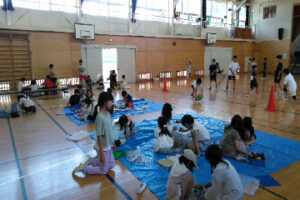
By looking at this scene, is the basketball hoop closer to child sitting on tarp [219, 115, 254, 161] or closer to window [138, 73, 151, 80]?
window [138, 73, 151, 80]

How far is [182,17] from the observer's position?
2088 centimetres

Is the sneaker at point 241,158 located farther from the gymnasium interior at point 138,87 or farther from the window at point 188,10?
the window at point 188,10

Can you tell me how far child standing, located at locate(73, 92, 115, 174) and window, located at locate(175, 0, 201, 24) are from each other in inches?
733

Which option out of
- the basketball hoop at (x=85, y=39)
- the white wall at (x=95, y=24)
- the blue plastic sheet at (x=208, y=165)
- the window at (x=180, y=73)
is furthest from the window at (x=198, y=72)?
the blue plastic sheet at (x=208, y=165)

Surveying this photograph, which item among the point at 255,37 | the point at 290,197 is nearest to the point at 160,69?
the point at 255,37

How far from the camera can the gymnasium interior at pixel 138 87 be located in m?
3.88

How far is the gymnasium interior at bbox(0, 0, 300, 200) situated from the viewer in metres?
3.88

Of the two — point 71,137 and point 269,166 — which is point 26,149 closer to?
point 71,137

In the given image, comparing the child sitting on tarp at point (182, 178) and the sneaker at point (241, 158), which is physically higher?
the child sitting on tarp at point (182, 178)

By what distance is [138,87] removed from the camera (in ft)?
51.2

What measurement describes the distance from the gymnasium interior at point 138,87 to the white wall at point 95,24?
0.07m

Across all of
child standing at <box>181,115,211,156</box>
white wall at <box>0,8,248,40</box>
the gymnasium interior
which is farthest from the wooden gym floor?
white wall at <box>0,8,248,40</box>

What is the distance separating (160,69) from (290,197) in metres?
17.5

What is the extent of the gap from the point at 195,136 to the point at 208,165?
2.02ft
